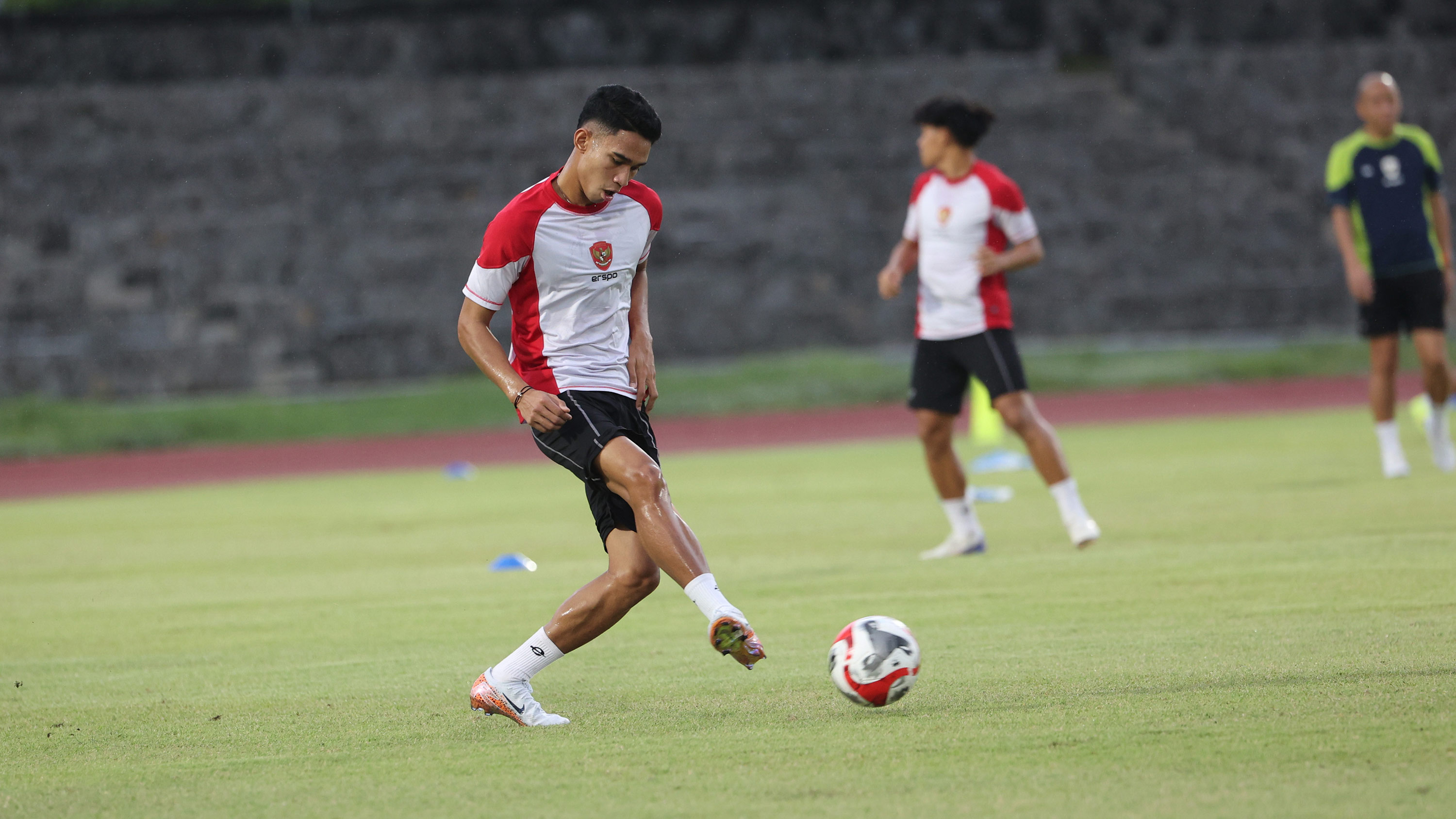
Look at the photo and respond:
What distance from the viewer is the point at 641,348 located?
218 inches

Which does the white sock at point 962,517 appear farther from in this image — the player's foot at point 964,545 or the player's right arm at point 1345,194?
the player's right arm at point 1345,194

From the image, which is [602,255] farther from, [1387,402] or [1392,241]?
[1387,402]

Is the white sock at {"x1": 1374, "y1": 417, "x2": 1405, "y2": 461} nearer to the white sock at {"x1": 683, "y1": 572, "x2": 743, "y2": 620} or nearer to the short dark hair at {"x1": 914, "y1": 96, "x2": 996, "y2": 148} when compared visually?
the short dark hair at {"x1": 914, "y1": 96, "x2": 996, "y2": 148}

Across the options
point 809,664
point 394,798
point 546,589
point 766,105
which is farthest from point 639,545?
point 766,105

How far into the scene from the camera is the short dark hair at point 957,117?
864cm

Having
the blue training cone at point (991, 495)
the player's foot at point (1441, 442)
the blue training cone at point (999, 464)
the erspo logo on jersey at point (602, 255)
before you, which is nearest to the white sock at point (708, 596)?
the erspo logo on jersey at point (602, 255)

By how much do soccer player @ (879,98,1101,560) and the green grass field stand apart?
0.48m

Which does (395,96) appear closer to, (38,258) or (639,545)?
(38,258)

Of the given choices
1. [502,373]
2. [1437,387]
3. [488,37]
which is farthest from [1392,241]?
[488,37]

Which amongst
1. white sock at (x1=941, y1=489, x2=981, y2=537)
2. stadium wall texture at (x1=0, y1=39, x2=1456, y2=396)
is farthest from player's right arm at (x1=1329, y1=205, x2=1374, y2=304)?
stadium wall texture at (x1=0, y1=39, x2=1456, y2=396)

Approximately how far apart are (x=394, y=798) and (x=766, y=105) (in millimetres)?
22040

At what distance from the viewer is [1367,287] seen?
10.2m

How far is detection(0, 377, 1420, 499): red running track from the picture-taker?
1798cm

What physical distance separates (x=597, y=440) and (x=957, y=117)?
14.3ft
